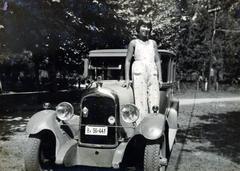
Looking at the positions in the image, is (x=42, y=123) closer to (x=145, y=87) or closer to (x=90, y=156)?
(x=90, y=156)

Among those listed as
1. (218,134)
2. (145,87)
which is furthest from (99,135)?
(218,134)

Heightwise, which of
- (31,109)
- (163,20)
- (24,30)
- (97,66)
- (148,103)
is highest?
(163,20)

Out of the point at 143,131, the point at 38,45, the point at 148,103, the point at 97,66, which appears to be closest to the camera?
the point at 143,131

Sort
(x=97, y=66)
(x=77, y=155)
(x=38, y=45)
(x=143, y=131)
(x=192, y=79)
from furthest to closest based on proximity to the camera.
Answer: (x=192, y=79)
(x=38, y=45)
(x=97, y=66)
(x=77, y=155)
(x=143, y=131)

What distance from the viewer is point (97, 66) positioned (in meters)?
9.14

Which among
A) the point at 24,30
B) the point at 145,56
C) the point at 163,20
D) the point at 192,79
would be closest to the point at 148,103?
the point at 145,56

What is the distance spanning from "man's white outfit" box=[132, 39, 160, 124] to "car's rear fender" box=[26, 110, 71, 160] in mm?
1448

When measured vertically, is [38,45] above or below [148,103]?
above

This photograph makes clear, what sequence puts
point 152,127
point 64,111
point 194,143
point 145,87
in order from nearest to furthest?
point 152,127 → point 64,111 → point 145,87 → point 194,143

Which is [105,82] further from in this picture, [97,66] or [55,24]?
[55,24]

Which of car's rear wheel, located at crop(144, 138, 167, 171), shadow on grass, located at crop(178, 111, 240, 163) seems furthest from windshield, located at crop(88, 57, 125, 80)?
→ shadow on grass, located at crop(178, 111, 240, 163)

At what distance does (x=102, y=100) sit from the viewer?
23.3 ft

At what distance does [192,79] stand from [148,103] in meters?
32.5

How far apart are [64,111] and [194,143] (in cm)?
471
